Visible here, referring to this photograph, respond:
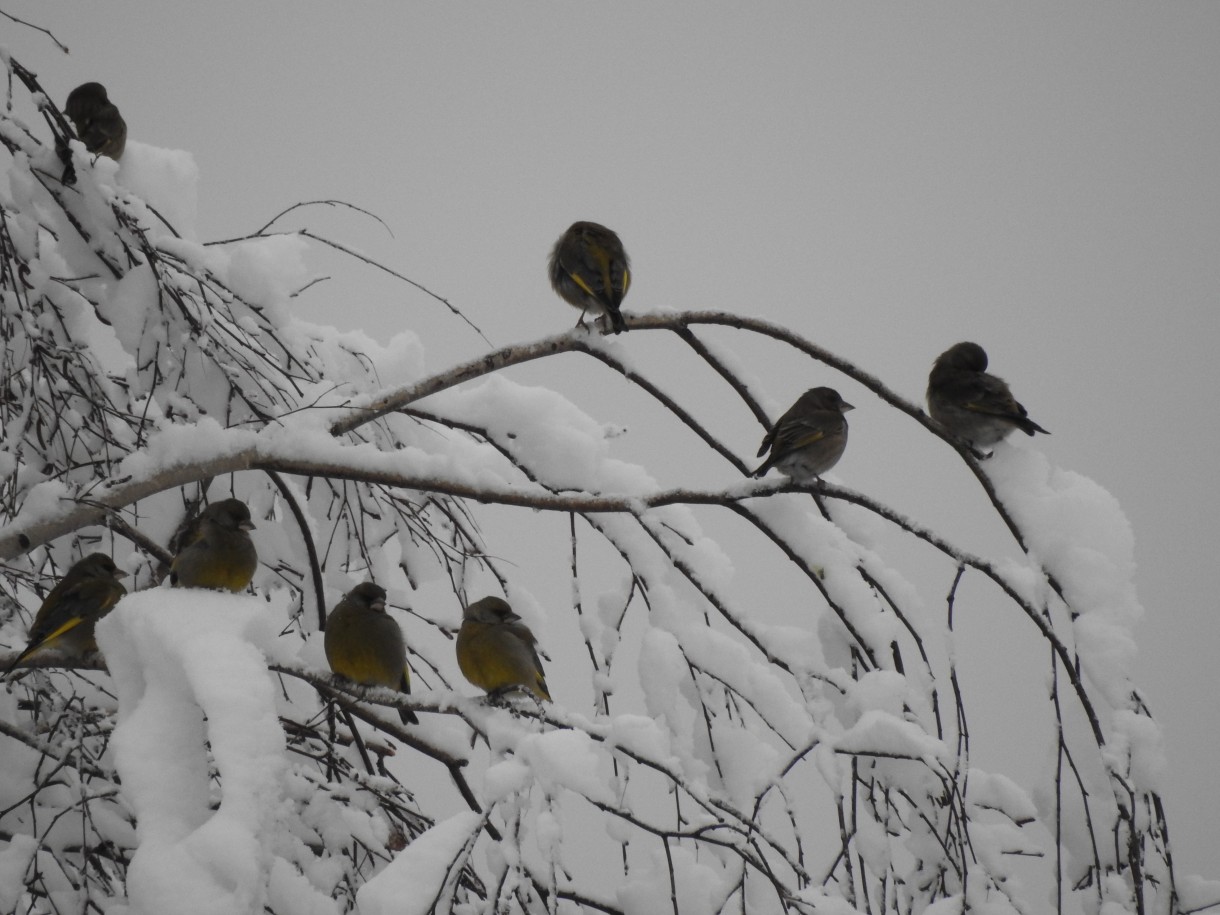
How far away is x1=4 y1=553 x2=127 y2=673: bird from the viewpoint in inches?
135

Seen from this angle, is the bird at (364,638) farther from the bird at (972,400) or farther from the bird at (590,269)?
the bird at (972,400)

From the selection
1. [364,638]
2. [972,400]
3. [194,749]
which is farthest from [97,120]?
[194,749]

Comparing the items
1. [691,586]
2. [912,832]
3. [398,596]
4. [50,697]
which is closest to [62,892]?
[50,697]

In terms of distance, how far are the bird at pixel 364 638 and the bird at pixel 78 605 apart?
0.74m

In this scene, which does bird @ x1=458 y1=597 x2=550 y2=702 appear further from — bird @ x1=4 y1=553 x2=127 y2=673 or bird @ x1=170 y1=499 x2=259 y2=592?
bird @ x1=4 y1=553 x2=127 y2=673

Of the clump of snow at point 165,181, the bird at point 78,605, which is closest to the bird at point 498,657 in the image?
the bird at point 78,605

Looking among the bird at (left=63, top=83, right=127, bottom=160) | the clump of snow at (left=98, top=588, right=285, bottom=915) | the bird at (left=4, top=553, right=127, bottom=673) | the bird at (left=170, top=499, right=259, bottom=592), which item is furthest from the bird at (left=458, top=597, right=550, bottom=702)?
the bird at (left=63, top=83, right=127, bottom=160)

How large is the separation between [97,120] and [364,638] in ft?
10.1

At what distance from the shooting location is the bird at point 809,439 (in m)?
4.33

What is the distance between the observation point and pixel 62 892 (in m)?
2.71

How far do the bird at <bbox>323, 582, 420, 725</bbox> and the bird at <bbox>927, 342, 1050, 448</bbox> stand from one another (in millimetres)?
2208

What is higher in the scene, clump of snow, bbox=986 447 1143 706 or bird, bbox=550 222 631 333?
bird, bbox=550 222 631 333

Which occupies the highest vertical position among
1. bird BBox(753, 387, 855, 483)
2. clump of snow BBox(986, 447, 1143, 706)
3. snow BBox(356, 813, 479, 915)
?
bird BBox(753, 387, 855, 483)

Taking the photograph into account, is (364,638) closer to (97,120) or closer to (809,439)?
(809,439)
